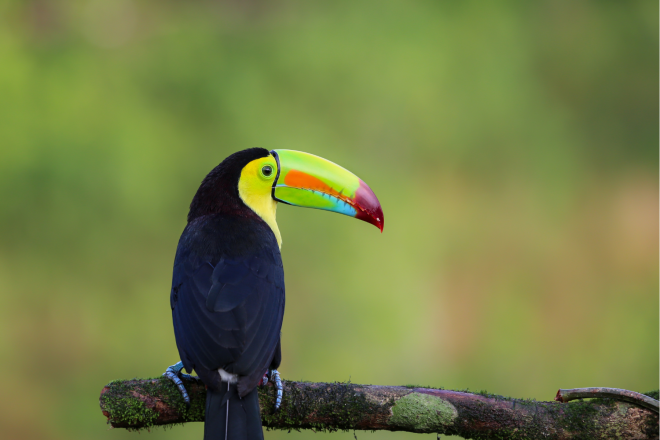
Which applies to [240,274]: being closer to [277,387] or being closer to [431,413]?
[277,387]

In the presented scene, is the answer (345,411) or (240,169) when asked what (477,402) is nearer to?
(345,411)

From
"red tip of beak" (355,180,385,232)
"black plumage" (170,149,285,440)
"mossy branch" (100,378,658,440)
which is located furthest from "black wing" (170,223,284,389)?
"red tip of beak" (355,180,385,232)

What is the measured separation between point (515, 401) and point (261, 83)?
538 cm

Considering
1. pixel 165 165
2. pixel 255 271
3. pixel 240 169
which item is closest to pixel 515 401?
pixel 255 271

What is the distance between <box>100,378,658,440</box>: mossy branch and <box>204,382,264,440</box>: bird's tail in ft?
0.65

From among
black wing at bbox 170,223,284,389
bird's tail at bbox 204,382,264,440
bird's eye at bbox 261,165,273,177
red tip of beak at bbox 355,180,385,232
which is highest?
bird's eye at bbox 261,165,273,177

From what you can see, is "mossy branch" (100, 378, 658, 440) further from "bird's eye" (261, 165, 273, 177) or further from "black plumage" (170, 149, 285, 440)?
"bird's eye" (261, 165, 273, 177)

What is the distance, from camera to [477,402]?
2.35 meters

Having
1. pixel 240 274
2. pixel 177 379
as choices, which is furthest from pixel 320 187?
pixel 177 379

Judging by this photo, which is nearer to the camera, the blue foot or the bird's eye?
the blue foot

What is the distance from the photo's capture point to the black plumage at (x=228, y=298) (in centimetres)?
Result: 218

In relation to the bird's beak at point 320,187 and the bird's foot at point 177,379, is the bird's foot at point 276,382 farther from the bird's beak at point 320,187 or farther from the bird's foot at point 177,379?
the bird's beak at point 320,187

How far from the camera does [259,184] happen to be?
309cm

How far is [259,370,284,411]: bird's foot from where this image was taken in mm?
2336
